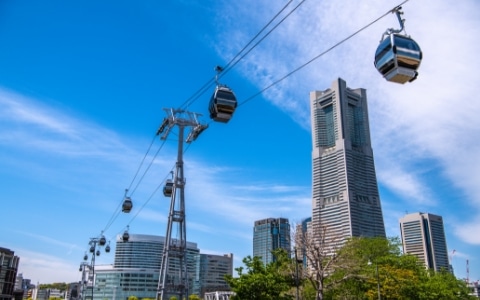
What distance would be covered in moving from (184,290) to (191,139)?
8791 millimetres

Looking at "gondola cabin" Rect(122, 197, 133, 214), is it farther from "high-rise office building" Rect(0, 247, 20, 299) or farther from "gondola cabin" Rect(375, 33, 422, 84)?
"high-rise office building" Rect(0, 247, 20, 299)

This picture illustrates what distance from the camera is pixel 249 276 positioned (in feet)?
109

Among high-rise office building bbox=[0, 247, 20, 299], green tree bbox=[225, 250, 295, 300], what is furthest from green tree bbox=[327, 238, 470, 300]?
high-rise office building bbox=[0, 247, 20, 299]

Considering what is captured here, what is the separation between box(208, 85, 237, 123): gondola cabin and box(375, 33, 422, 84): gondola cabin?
4.64 m

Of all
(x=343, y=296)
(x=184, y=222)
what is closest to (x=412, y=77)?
(x=184, y=222)

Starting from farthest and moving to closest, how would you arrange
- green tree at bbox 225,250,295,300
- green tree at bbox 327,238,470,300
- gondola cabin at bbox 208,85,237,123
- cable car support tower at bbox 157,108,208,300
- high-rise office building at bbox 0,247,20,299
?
high-rise office building at bbox 0,247,20,299 → green tree at bbox 327,238,470,300 → green tree at bbox 225,250,295,300 → cable car support tower at bbox 157,108,208,300 → gondola cabin at bbox 208,85,237,123

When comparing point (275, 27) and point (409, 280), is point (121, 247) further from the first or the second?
point (275, 27)

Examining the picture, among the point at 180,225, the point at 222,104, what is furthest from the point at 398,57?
the point at 180,225

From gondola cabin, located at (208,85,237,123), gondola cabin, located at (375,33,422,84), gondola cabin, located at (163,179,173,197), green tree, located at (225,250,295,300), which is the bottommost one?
green tree, located at (225,250,295,300)

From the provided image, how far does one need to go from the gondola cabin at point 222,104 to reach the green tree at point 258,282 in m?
22.9

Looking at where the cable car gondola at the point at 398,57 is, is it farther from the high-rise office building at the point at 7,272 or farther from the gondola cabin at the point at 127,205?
the high-rise office building at the point at 7,272

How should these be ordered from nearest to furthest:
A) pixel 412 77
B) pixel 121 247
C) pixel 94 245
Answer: pixel 412 77 < pixel 94 245 < pixel 121 247

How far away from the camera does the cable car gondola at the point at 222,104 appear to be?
40.2ft

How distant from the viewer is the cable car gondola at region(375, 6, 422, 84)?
891cm
